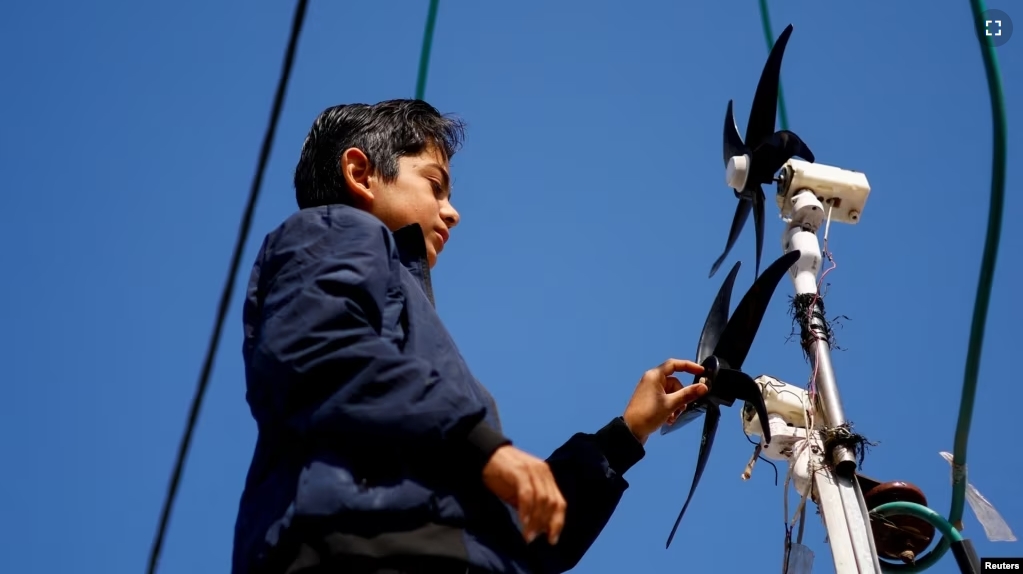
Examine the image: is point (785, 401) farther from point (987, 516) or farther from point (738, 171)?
point (738, 171)

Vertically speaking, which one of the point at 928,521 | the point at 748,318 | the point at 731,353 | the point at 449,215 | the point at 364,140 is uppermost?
the point at 364,140

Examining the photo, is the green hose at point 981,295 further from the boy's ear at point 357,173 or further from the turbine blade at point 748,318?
the boy's ear at point 357,173

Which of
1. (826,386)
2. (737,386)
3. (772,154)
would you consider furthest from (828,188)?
(737,386)

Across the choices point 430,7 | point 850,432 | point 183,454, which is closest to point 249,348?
point 183,454

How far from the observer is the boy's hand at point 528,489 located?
9.83 ft

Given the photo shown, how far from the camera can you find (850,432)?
225 inches

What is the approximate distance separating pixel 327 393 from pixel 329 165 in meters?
1.45

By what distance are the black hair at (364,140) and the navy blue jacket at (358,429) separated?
2.72 feet

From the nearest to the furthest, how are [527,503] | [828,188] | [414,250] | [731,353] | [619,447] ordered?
[527,503], [414,250], [619,447], [731,353], [828,188]

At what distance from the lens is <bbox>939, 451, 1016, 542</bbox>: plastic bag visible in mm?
5746

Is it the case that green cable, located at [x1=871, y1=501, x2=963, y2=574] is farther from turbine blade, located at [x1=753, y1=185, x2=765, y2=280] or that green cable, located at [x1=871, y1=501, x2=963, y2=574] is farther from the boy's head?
the boy's head

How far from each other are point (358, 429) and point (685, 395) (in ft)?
5.79

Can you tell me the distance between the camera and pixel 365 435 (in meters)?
3.06

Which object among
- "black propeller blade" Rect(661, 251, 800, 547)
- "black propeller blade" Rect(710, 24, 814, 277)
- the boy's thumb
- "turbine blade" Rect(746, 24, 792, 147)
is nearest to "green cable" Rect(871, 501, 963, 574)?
"black propeller blade" Rect(661, 251, 800, 547)
